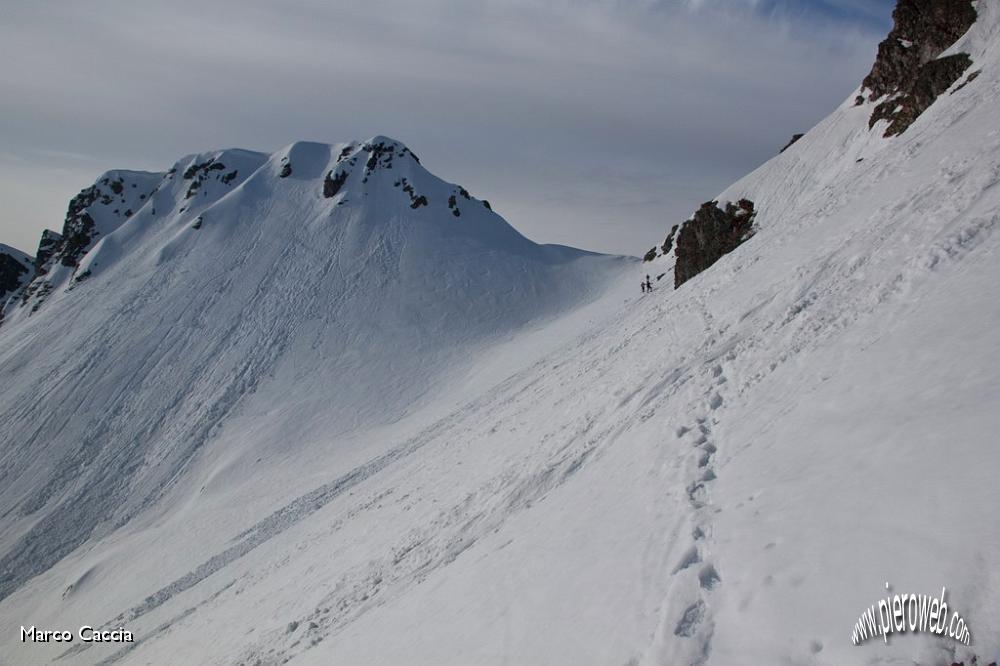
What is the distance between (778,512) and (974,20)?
33.0 meters

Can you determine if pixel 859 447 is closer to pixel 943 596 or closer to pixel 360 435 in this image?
pixel 943 596

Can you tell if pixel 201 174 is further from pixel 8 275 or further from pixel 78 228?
pixel 8 275

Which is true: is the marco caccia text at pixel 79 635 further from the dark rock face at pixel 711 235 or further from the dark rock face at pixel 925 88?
the dark rock face at pixel 925 88

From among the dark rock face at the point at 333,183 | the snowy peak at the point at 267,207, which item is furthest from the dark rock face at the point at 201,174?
the dark rock face at the point at 333,183

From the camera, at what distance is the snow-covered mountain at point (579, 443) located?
6855 mm

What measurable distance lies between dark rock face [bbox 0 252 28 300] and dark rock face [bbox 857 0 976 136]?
126 meters

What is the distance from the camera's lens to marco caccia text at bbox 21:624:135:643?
22.9 m

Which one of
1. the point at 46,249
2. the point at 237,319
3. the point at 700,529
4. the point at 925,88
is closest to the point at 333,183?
the point at 237,319

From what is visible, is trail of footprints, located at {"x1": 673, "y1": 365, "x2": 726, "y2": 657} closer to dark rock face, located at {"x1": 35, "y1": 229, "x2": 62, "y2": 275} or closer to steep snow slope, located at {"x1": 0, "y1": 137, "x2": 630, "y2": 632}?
steep snow slope, located at {"x1": 0, "y1": 137, "x2": 630, "y2": 632}

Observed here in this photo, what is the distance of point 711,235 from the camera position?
1383 inches

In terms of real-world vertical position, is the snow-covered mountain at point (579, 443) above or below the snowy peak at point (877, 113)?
below

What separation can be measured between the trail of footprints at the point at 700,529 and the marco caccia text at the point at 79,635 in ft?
75.2

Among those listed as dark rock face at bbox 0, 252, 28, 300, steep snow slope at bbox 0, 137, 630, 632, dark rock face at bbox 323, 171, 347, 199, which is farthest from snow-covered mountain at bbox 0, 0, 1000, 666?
dark rock face at bbox 0, 252, 28, 300

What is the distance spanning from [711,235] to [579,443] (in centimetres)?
2387
